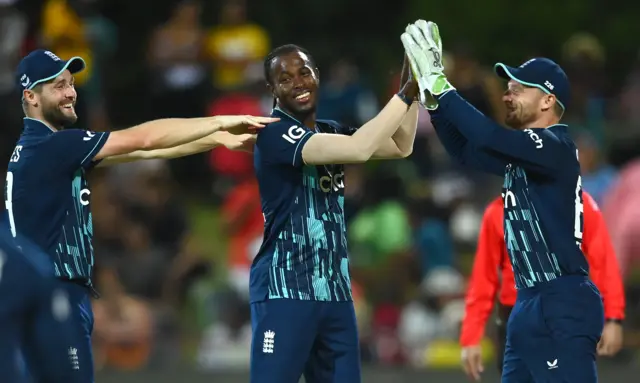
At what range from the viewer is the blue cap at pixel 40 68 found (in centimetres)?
650

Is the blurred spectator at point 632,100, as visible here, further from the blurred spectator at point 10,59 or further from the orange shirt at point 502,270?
the orange shirt at point 502,270

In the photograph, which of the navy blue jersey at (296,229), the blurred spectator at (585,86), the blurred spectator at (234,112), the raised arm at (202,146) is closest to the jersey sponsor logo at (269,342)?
the navy blue jersey at (296,229)

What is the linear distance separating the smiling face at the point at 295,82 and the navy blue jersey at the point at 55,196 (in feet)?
3.02

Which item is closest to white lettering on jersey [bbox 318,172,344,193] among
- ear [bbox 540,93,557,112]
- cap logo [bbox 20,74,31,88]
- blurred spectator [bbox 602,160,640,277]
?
ear [bbox 540,93,557,112]

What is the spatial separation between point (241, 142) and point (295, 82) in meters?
0.51

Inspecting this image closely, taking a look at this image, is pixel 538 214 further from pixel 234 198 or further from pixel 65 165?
pixel 234 198

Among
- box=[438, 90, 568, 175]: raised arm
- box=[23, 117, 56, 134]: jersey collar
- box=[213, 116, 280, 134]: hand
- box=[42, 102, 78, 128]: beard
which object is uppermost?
box=[42, 102, 78, 128]: beard

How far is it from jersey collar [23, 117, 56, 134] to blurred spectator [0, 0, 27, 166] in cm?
615

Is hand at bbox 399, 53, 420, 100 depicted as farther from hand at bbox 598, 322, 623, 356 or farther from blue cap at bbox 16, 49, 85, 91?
hand at bbox 598, 322, 623, 356

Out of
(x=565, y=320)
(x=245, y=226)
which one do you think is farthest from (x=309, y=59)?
(x=245, y=226)

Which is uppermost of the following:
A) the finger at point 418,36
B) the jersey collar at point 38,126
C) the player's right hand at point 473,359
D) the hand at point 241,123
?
the finger at point 418,36

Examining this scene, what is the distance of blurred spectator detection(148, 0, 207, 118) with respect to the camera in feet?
43.9

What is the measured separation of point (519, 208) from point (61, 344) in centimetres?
240

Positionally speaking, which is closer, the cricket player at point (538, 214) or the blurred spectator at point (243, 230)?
the cricket player at point (538, 214)
